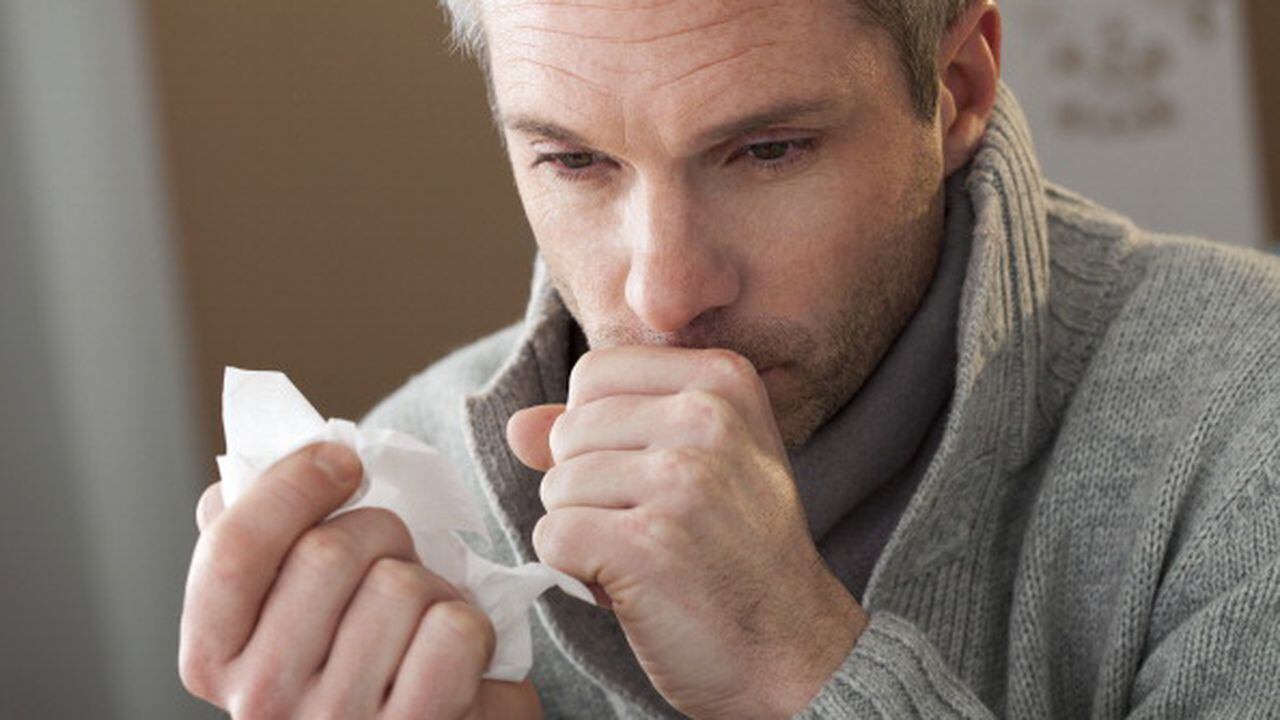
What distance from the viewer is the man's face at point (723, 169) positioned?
1.29 meters

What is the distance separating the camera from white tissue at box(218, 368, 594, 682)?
1188mm

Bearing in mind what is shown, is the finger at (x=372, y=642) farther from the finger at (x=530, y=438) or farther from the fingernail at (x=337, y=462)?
the finger at (x=530, y=438)

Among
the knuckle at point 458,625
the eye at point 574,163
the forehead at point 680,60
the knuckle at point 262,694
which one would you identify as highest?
the forehead at point 680,60

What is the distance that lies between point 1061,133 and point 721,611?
260 cm

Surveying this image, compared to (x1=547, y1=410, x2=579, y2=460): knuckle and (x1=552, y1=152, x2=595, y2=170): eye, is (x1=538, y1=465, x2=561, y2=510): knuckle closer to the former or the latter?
(x1=547, y1=410, x2=579, y2=460): knuckle

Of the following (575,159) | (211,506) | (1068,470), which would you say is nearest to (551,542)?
(211,506)

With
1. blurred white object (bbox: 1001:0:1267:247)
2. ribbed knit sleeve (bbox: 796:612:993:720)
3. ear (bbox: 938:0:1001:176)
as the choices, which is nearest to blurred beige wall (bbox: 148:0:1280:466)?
blurred white object (bbox: 1001:0:1267:247)

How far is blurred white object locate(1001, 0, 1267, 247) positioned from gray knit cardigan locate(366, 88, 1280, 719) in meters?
2.01

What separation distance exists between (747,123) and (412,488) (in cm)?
37

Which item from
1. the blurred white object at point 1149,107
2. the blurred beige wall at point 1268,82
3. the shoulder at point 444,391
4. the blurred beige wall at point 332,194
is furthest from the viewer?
the blurred beige wall at point 1268,82

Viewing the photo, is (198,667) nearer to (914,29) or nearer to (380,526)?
(380,526)

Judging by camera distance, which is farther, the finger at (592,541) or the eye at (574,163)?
the eye at (574,163)

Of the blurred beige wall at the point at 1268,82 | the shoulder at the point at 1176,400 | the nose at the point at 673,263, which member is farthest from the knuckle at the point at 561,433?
the blurred beige wall at the point at 1268,82

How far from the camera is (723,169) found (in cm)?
133
